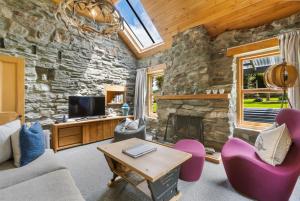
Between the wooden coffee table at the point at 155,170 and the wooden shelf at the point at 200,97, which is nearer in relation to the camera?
the wooden coffee table at the point at 155,170

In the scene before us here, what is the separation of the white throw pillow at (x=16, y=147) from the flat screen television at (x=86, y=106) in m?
2.11

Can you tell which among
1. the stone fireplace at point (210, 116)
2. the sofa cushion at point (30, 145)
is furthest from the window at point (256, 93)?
the sofa cushion at point (30, 145)

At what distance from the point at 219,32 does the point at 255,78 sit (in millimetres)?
1320

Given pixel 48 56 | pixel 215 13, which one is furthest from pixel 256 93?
pixel 48 56

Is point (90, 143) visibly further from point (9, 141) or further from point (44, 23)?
point (44, 23)

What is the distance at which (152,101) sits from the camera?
5133 millimetres

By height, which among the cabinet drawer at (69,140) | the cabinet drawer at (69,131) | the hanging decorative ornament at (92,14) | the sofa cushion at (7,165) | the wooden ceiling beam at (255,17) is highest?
the wooden ceiling beam at (255,17)

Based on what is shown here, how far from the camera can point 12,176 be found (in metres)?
1.36

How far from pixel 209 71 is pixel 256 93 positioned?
1069mm

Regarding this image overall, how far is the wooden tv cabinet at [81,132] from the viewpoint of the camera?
130 inches

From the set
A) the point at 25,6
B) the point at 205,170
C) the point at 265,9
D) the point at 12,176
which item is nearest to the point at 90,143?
the point at 12,176

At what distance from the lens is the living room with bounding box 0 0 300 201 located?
162cm

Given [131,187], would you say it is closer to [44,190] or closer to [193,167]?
[193,167]

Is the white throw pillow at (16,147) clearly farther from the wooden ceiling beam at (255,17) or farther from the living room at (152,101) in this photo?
the wooden ceiling beam at (255,17)
